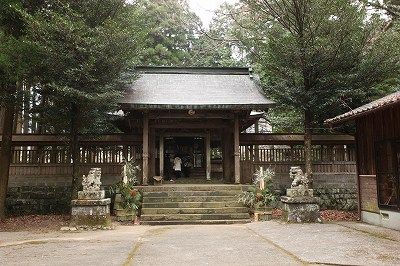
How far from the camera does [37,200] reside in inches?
547

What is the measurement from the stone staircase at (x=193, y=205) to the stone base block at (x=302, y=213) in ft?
5.12

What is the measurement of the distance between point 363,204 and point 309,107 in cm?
408

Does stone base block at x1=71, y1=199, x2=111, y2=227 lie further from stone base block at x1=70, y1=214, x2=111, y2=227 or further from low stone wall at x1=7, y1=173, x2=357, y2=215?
low stone wall at x1=7, y1=173, x2=357, y2=215

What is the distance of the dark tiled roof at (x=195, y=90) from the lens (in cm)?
1368

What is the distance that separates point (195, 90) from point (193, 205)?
18.4 ft

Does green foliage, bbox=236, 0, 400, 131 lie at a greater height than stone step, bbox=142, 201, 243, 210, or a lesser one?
greater

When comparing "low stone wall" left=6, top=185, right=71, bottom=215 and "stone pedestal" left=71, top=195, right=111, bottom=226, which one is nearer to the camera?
"stone pedestal" left=71, top=195, right=111, bottom=226

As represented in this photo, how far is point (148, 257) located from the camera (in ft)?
19.6

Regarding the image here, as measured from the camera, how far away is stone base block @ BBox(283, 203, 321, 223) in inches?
412

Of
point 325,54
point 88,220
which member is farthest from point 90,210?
point 325,54

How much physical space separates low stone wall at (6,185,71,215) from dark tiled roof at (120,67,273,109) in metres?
4.44

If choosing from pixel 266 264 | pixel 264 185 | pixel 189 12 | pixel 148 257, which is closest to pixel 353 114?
pixel 264 185

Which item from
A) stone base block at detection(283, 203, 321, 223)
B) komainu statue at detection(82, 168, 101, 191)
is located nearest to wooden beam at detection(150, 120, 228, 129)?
komainu statue at detection(82, 168, 101, 191)

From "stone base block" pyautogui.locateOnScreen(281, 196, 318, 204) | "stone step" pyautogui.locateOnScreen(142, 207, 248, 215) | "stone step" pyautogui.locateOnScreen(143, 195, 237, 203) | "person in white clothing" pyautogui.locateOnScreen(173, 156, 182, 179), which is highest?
"person in white clothing" pyautogui.locateOnScreen(173, 156, 182, 179)
